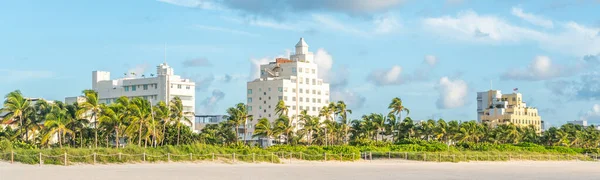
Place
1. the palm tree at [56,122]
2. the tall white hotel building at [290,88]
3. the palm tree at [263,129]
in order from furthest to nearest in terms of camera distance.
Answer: the tall white hotel building at [290,88]
the palm tree at [263,129]
the palm tree at [56,122]

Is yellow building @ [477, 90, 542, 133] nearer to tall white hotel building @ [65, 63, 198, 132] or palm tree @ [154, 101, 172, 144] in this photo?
tall white hotel building @ [65, 63, 198, 132]

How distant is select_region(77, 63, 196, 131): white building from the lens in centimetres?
12912

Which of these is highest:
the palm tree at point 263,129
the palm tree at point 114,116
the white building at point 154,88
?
the white building at point 154,88

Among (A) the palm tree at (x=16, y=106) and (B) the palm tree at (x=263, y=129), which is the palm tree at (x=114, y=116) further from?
(B) the palm tree at (x=263, y=129)

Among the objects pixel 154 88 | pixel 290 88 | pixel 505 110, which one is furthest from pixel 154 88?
pixel 505 110

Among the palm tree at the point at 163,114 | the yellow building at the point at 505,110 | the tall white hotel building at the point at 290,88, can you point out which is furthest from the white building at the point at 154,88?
the yellow building at the point at 505,110

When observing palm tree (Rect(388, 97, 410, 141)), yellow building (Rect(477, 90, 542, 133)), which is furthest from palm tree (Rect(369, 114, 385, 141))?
yellow building (Rect(477, 90, 542, 133))

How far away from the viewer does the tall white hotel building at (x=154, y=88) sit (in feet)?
424

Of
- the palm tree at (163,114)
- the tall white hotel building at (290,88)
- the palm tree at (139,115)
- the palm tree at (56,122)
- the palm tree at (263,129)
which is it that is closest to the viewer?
the palm tree at (56,122)

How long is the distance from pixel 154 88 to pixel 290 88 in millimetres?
26579

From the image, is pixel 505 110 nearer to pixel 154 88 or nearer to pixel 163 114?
pixel 154 88

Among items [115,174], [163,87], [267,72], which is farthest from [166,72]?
[115,174]

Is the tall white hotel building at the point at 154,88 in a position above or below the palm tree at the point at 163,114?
above

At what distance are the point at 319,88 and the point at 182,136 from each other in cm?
6116
